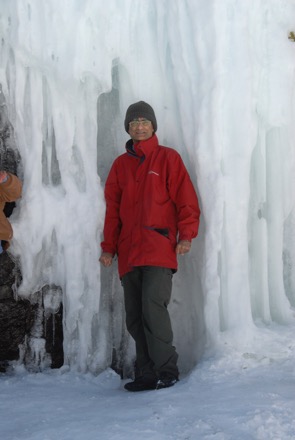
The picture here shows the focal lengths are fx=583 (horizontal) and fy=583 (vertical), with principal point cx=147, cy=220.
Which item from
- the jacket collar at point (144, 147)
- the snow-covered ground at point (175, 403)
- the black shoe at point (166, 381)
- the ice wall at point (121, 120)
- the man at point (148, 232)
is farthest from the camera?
the ice wall at point (121, 120)

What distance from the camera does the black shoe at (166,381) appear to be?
3.30 m

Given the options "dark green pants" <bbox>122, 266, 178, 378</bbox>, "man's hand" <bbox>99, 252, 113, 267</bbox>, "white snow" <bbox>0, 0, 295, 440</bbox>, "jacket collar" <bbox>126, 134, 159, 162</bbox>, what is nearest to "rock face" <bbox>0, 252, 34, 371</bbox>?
"white snow" <bbox>0, 0, 295, 440</bbox>

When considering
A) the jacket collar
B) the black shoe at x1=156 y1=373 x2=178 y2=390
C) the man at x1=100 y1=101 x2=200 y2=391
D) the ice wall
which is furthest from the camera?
the ice wall

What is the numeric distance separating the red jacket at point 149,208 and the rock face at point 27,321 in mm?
733

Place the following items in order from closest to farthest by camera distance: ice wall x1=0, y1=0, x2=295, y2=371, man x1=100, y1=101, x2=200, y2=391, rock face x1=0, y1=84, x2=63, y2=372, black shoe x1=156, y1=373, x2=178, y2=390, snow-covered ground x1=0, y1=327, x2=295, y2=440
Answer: snow-covered ground x1=0, y1=327, x2=295, y2=440 → black shoe x1=156, y1=373, x2=178, y2=390 → man x1=100, y1=101, x2=200, y2=391 → ice wall x1=0, y1=0, x2=295, y2=371 → rock face x1=0, y1=84, x2=63, y2=372

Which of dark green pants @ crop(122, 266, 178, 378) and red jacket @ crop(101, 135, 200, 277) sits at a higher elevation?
red jacket @ crop(101, 135, 200, 277)

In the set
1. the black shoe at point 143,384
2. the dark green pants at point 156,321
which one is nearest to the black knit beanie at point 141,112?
the dark green pants at point 156,321

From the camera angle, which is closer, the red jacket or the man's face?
the red jacket

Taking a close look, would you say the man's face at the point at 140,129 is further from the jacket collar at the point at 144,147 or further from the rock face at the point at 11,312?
the rock face at the point at 11,312

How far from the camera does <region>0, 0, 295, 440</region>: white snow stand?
146 inches

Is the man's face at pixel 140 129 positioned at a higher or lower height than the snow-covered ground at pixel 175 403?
higher

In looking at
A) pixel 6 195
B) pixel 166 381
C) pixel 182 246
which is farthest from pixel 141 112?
pixel 166 381

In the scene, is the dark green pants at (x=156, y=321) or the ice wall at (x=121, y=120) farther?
the ice wall at (x=121, y=120)

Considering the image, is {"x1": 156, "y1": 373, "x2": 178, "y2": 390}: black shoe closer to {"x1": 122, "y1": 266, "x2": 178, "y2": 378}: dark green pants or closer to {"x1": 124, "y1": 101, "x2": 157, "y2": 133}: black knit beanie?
{"x1": 122, "y1": 266, "x2": 178, "y2": 378}: dark green pants
